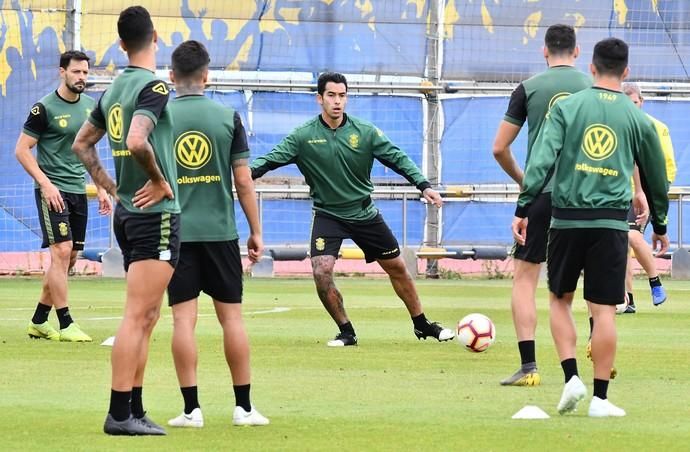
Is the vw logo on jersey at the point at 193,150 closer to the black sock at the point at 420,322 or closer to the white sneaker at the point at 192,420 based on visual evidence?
the white sneaker at the point at 192,420

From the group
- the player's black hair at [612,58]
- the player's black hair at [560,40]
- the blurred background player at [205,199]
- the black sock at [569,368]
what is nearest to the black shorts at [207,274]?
the blurred background player at [205,199]

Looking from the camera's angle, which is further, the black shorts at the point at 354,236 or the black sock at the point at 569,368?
the black shorts at the point at 354,236

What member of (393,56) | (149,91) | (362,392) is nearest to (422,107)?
(393,56)

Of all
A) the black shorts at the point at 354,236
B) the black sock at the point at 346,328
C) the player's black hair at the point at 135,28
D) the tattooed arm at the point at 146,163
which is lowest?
the black sock at the point at 346,328

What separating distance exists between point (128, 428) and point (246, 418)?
2.26 ft

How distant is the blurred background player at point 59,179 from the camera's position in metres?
13.0

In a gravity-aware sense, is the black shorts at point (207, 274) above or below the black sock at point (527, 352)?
above

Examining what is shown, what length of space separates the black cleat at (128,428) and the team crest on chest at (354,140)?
20.8ft

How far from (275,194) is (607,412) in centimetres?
1818

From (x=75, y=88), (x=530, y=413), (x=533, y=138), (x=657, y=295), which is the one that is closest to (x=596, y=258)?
(x=530, y=413)

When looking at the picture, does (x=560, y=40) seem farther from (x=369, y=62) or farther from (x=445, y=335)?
(x=369, y=62)

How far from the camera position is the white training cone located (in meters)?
7.88

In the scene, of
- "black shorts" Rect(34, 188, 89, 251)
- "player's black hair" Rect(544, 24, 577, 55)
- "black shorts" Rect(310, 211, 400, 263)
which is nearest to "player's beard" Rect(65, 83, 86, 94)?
"black shorts" Rect(34, 188, 89, 251)

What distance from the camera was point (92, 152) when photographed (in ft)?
26.1
